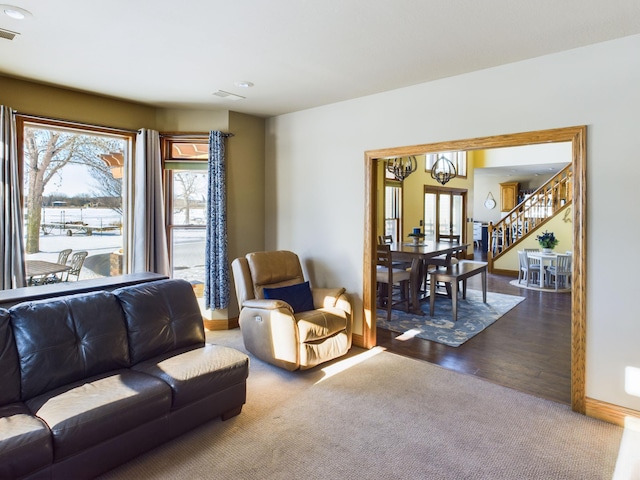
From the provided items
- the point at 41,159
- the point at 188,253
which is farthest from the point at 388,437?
the point at 41,159

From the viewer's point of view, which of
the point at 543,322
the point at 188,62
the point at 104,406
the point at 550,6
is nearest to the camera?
the point at 104,406

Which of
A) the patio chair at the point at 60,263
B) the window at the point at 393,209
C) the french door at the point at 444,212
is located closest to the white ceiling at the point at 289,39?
the patio chair at the point at 60,263

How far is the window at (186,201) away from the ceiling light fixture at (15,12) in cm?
230

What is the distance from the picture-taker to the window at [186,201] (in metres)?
4.85

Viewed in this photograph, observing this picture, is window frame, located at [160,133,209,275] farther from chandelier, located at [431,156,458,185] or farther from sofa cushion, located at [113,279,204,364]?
chandelier, located at [431,156,458,185]

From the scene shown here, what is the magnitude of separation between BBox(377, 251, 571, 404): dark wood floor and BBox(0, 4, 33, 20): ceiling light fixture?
13.4 ft

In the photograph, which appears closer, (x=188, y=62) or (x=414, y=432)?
(x=414, y=432)

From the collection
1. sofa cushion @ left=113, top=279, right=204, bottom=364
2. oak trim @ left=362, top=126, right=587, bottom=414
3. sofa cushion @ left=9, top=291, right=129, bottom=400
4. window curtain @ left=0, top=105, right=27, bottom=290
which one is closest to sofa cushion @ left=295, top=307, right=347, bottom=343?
sofa cushion @ left=113, top=279, right=204, bottom=364

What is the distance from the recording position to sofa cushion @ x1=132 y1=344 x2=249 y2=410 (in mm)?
2391

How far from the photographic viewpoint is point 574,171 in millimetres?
2873

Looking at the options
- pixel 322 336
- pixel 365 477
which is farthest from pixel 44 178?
pixel 365 477

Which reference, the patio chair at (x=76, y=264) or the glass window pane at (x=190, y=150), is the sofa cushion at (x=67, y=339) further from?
the glass window pane at (x=190, y=150)

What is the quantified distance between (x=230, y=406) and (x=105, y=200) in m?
3.00

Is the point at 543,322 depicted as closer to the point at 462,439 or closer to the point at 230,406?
the point at 462,439
